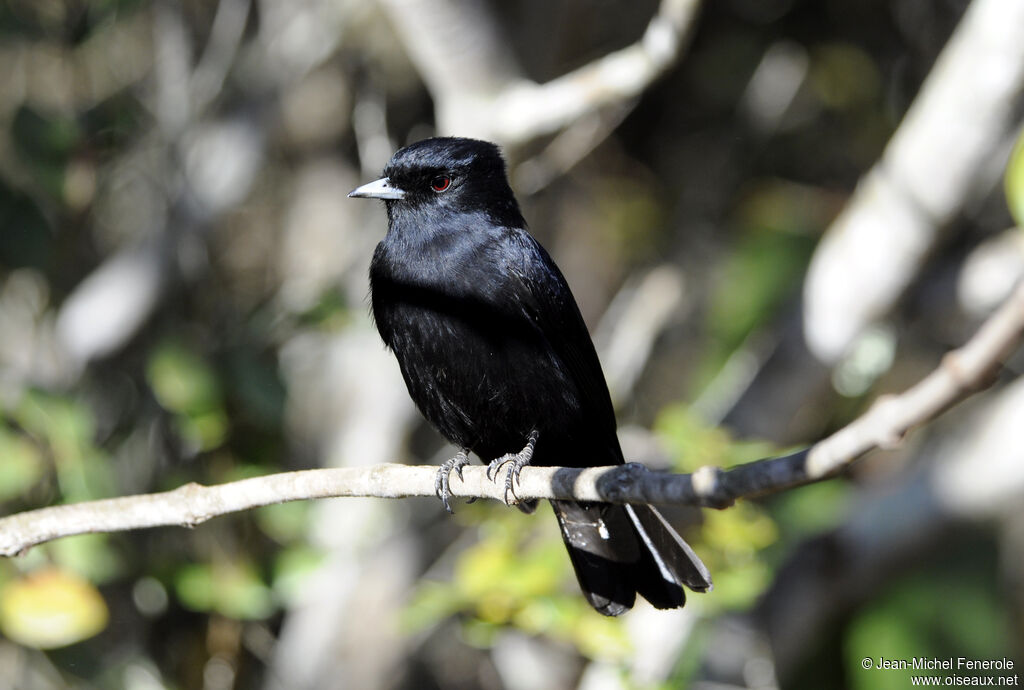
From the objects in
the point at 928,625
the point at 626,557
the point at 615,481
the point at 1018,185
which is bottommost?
the point at 928,625

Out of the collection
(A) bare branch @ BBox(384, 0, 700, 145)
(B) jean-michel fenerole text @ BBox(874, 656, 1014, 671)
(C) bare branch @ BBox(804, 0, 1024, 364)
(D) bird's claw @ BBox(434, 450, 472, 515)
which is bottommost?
(B) jean-michel fenerole text @ BBox(874, 656, 1014, 671)

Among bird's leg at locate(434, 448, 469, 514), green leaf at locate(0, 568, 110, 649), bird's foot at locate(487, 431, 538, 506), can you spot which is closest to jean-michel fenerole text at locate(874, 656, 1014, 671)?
bird's foot at locate(487, 431, 538, 506)

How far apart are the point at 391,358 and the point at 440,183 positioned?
1.22 meters

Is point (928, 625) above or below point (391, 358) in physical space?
below

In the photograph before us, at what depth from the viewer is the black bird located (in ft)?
10.5

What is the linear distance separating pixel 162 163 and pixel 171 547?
195 cm

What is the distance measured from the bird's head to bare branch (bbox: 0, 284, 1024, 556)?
40.6 inches

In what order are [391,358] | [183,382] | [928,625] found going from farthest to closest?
[391,358] < [928,625] < [183,382]

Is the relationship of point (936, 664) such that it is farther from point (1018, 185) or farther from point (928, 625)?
point (1018, 185)

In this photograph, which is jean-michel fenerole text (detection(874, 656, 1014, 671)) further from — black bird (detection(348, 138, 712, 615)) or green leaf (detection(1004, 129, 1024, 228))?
green leaf (detection(1004, 129, 1024, 228))

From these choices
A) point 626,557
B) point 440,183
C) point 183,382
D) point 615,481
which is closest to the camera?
point 615,481

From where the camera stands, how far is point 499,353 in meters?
3.23

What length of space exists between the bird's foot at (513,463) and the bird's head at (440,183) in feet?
2.64

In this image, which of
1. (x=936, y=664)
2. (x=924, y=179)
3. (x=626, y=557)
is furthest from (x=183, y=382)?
(x=936, y=664)
